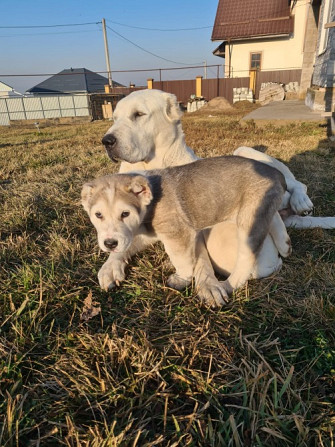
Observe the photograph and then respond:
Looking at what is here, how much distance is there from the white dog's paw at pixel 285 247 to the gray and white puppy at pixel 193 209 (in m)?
0.03

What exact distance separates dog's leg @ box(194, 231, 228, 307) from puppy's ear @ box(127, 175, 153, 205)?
2.73 feet

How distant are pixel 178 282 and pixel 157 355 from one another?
2.87 ft

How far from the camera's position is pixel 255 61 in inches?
1073

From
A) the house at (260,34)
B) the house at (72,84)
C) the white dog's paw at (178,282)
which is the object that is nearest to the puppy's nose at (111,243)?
the white dog's paw at (178,282)

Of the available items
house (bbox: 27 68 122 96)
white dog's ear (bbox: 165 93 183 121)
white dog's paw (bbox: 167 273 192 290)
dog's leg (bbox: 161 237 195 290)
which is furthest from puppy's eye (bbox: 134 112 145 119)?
house (bbox: 27 68 122 96)

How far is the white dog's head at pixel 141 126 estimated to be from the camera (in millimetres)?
3465

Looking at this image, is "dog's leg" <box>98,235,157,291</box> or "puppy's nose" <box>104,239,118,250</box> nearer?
"puppy's nose" <box>104,239,118,250</box>

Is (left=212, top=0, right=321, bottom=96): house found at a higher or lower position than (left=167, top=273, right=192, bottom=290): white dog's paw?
higher

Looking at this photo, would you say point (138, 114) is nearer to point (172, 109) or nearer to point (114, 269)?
point (172, 109)

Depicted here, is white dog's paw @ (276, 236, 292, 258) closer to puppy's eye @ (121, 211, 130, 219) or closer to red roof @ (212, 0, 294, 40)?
puppy's eye @ (121, 211, 130, 219)

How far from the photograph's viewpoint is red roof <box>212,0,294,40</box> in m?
25.5

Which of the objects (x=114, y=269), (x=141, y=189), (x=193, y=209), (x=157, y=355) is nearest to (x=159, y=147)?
(x=193, y=209)

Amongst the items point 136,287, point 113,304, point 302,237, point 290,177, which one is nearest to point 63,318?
point 113,304

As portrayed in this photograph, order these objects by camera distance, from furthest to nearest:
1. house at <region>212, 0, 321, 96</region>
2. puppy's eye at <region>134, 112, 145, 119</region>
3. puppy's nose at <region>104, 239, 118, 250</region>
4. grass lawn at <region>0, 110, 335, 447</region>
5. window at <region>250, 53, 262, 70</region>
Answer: window at <region>250, 53, 262, 70</region>
house at <region>212, 0, 321, 96</region>
puppy's eye at <region>134, 112, 145, 119</region>
puppy's nose at <region>104, 239, 118, 250</region>
grass lawn at <region>0, 110, 335, 447</region>
